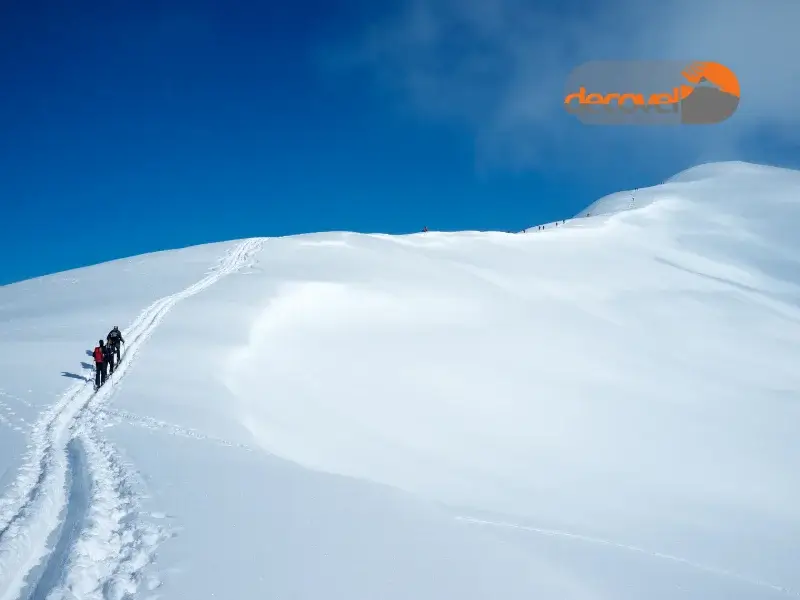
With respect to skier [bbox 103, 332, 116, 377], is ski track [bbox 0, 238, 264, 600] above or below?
below

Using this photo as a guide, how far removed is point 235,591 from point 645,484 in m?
11.0

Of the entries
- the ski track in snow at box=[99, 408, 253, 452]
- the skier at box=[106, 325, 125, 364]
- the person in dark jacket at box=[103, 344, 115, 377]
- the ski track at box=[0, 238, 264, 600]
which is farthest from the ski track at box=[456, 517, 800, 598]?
the skier at box=[106, 325, 125, 364]

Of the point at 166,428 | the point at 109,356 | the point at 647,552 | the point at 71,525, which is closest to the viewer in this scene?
the point at 71,525

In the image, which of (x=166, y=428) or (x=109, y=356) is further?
(x=109, y=356)

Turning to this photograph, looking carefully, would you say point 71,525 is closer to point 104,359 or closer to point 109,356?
point 104,359

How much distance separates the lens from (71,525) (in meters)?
6.71

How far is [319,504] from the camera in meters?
8.00

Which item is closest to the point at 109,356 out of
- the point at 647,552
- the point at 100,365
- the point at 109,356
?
the point at 109,356

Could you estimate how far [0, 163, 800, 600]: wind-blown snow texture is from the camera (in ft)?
21.6

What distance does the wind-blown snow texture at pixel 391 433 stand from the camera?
658cm

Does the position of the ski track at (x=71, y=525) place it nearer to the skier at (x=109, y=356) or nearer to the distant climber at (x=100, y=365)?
the distant climber at (x=100, y=365)

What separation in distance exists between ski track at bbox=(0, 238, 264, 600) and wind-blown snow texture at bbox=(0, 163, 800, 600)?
0.12ft

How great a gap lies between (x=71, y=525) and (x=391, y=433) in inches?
320

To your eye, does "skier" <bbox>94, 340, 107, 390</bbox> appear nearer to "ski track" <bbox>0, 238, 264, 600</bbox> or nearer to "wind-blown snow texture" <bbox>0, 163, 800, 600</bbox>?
"wind-blown snow texture" <bbox>0, 163, 800, 600</bbox>
